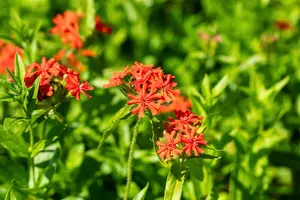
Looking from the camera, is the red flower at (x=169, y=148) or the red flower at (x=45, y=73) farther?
the red flower at (x=45, y=73)

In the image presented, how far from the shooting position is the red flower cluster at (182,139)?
219 cm

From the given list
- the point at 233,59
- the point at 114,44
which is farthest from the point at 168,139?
the point at 114,44

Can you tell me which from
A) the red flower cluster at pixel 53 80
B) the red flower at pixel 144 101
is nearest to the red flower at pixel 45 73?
the red flower cluster at pixel 53 80

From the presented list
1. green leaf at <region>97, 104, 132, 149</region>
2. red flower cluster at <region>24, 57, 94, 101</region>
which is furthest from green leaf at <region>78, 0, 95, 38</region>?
green leaf at <region>97, 104, 132, 149</region>

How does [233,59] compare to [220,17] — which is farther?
[220,17]

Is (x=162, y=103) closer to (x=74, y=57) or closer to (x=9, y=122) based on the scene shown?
(x=9, y=122)

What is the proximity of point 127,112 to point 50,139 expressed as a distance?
0.46m

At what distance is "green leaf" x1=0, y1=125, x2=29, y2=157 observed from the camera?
2490mm

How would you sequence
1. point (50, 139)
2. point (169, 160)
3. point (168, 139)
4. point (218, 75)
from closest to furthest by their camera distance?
1. point (168, 139)
2. point (169, 160)
3. point (50, 139)
4. point (218, 75)

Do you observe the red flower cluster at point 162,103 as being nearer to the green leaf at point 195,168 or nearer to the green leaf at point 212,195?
the green leaf at point 195,168

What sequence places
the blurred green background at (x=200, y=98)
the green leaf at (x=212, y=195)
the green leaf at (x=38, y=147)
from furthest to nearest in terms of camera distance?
the blurred green background at (x=200, y=98) < the green leaf at (x=212, y=195) < the green leaf at (x=38, y=147)

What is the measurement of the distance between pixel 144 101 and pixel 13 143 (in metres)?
0.73

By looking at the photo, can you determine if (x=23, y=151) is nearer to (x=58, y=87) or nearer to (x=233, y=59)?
(x=58, y=87)

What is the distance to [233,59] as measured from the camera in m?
4.18
